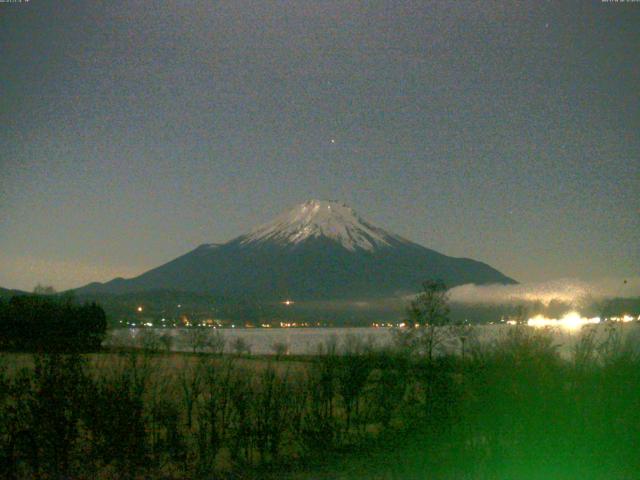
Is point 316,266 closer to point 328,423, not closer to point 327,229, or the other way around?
point 327,229

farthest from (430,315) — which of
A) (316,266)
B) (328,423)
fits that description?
(316,266)

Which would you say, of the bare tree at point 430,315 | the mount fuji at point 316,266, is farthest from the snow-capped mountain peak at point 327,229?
the bare tree at point 430,315

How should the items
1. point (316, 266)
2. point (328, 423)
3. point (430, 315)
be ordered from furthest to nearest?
point (316, 266)
point (430, 315)
point (328, 423)

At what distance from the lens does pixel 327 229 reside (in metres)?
177

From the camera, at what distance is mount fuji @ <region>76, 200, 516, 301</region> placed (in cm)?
14200

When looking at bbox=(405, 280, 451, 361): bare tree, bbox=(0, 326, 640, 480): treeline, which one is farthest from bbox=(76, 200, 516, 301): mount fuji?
bbox=(0, 326, 640, 480): treeline

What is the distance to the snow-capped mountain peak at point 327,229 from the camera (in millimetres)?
166375

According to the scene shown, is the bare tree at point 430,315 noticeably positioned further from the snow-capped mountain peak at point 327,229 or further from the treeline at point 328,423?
the snow-capped mountain peak at point 327,229

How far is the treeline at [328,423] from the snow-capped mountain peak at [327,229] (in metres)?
148

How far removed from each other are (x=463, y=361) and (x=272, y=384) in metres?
2.82

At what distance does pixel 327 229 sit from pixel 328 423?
164661 millimetres

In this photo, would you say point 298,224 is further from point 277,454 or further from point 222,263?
point 277,454

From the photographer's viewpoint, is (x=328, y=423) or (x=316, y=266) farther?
(x=316, y=266)

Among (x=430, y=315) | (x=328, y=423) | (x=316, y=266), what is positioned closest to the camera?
(x=328, y=423)
